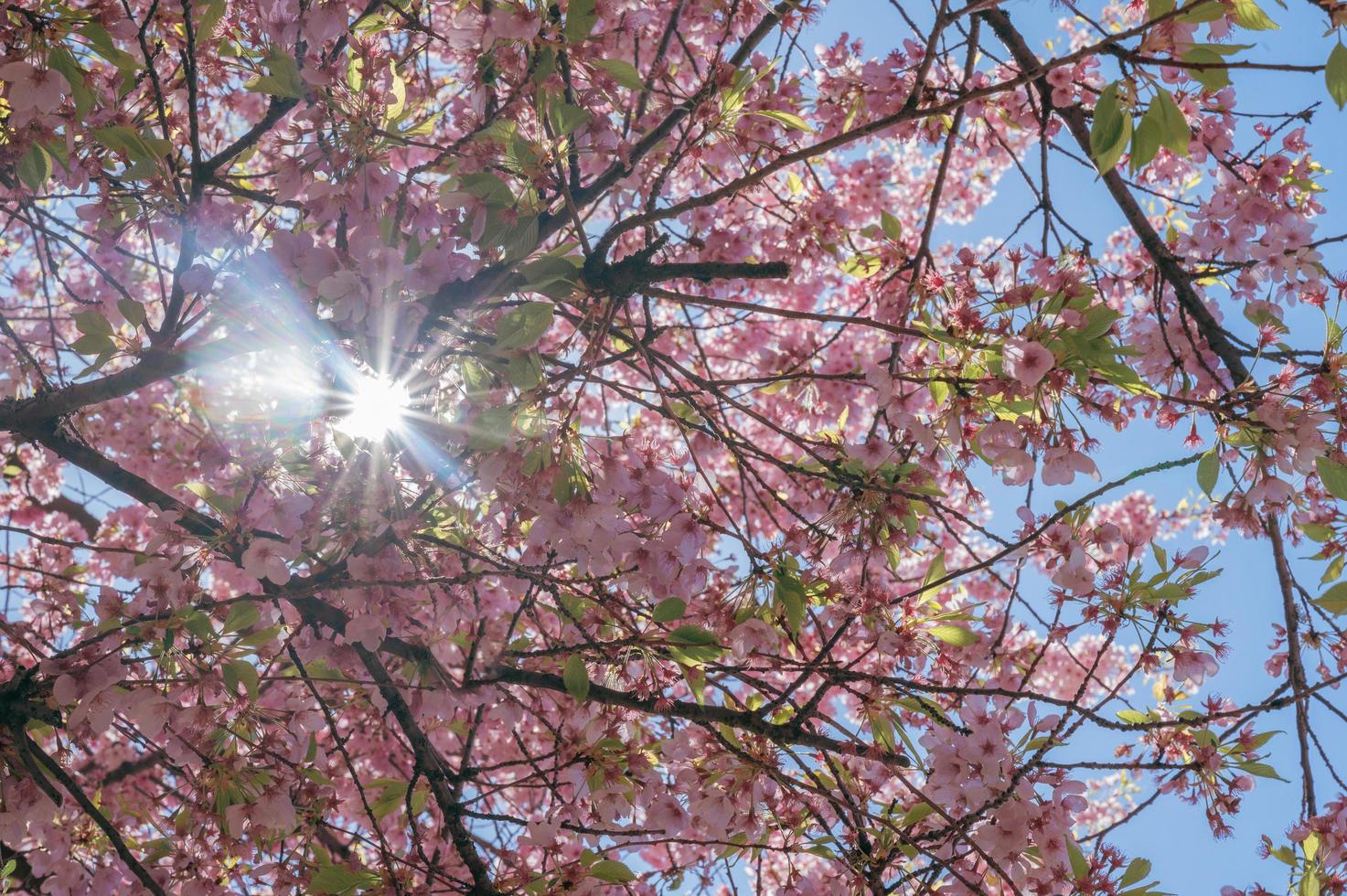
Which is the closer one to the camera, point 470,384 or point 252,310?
point 252,310

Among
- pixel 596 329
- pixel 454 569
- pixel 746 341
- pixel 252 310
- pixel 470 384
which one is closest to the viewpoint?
pixel 596 329

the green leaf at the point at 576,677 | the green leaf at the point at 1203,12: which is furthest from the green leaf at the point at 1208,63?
the green leaf at the point at 576,677

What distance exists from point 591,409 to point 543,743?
2.59 metres

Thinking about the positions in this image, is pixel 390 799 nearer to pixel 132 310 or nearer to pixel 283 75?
pixel 132 310

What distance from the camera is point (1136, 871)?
2.20 m

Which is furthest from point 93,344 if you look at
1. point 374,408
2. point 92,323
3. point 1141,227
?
point 1141,227

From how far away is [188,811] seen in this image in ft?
8.27

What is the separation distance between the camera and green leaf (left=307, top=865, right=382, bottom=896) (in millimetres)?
2234

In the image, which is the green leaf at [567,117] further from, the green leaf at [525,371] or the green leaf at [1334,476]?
the green leaf at [1334,476]

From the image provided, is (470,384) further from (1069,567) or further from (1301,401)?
(1301,401)

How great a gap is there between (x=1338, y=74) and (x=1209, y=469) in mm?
924

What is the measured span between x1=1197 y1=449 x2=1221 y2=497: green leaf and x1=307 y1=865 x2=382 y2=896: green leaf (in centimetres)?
226

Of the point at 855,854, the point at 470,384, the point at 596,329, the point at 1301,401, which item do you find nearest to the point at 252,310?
the point at 470,384

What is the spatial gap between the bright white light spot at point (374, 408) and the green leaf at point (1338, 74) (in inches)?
84.1
